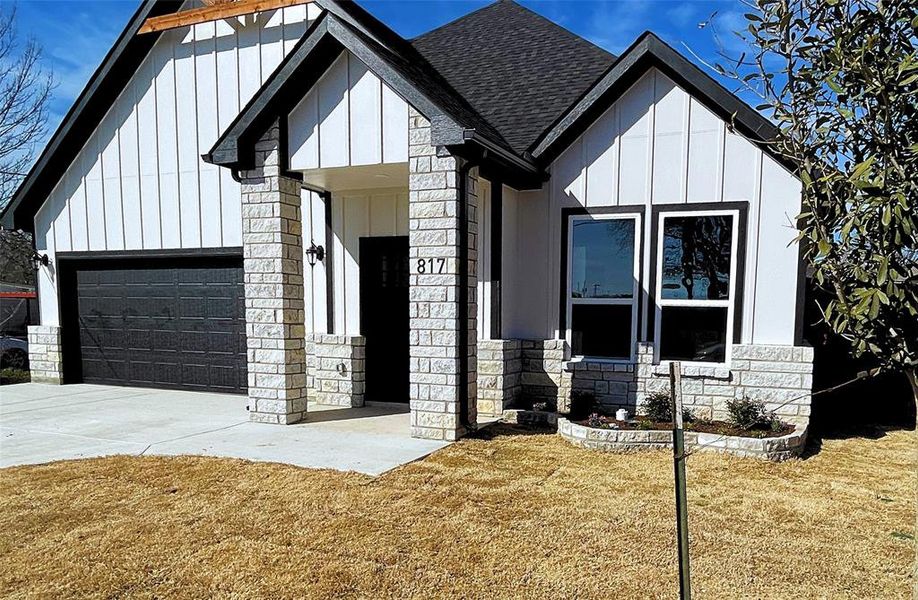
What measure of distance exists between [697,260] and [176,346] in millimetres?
8081

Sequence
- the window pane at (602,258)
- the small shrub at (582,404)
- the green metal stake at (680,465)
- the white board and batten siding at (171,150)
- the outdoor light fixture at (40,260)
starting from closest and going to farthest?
the green metal stake at (680,465) < the small shrub at (582,404) < the window pane at (602,258) < the white board and batten siding at (171,150) < the outdoor light fixture at (40,260)

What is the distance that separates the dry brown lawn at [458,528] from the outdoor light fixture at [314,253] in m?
3.56

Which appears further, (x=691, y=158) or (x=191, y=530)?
(x=691, y=158)

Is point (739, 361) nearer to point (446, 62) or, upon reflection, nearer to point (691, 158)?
point (691, 158)

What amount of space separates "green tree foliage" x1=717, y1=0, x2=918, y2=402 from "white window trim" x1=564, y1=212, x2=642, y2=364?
4.45 metres

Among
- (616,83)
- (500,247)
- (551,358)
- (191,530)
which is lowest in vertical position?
(191,530)

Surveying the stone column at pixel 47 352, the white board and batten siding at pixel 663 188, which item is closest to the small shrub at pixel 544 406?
the white board and batten siding at pixel 663 188

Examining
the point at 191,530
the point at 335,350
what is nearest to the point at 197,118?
the point at 335,350

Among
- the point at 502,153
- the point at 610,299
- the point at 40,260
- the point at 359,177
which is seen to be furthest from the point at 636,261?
the point at 40,260

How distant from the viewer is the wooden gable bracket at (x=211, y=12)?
8367mm

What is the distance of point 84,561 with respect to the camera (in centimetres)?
344

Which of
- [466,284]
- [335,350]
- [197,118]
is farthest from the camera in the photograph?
[197,118]

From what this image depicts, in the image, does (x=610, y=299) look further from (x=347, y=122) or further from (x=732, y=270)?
(x=347, y=122)

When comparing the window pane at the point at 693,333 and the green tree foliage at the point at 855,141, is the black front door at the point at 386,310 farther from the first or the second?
the green tree foliage at the point at 855,141
